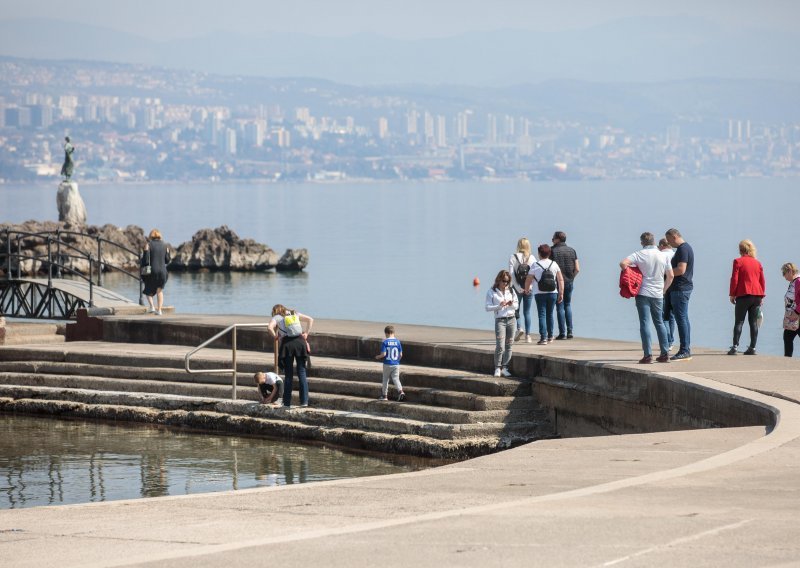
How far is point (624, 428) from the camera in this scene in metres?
15.4

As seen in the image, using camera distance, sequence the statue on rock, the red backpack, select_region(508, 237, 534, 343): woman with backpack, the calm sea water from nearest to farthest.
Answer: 1. the red backpack
2. select_region(508, 237, 534, 343): woman with backpack
3. the calm sea water
4. the statue on rock

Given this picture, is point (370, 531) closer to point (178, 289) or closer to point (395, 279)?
point (178, 289)

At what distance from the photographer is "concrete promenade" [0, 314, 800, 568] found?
7.70 m

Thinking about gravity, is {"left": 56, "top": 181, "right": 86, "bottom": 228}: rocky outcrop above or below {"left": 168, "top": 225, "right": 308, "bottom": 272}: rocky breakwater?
above

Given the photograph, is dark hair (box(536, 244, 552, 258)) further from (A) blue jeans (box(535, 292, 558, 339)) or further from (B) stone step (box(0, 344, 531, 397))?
(B) stone step (box(0, 344, 531, 397))

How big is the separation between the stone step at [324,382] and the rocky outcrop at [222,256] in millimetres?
47675

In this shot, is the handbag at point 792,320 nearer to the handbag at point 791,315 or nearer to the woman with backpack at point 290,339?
the handbag at point 791,315

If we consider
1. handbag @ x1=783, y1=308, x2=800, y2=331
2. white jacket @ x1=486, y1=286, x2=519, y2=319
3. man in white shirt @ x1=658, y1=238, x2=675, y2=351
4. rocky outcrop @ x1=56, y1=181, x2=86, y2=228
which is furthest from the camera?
rocky outcrop @ x1=56, y1=181, x2=86, y2=228

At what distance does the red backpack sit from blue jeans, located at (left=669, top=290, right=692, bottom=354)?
54 centimetres

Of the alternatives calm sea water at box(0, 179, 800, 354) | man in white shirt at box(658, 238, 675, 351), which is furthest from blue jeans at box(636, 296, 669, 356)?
calm sea water at box(0, 179, 800, 354)

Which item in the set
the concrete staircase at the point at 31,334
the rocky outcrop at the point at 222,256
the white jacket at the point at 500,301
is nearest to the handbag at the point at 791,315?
the white jacket at the point at 500,301

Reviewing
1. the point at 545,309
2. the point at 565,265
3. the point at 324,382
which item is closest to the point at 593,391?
the point at 545,309

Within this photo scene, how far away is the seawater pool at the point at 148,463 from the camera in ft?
48.5

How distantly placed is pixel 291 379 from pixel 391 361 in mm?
1340
